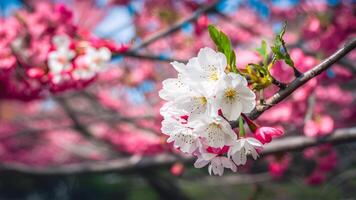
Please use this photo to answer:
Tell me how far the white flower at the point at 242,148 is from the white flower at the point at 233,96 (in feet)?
0.32

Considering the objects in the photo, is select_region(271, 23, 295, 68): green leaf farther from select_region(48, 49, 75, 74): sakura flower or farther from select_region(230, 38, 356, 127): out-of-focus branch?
select_region(48, 49, 75, 74): sakura flower

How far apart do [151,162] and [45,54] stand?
4.52ft

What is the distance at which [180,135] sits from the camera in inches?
44.3

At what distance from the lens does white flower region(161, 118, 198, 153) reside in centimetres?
111

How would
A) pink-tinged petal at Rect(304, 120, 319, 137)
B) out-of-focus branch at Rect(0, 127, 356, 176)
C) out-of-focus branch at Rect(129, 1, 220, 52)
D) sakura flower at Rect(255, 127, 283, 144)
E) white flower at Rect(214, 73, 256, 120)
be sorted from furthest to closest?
out-of-focus branch at Rect(129, 1, 220, 52)
pink-tinged petal at Rect(304, 120, 319, 137)
out-of-focus branch at Rect(0, 127, 356, 176)
sakura flower at Rect(255, 127, 283, 144)
white flower at Rect(214, 73, 256, 120)

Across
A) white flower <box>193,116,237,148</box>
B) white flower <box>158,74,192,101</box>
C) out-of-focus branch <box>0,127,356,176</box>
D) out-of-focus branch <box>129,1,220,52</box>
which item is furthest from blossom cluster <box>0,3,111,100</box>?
white flower <box>193,116,237,148</box>

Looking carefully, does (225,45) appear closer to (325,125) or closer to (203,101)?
(203,101)

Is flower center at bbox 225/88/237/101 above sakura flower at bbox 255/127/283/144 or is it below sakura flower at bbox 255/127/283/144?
above

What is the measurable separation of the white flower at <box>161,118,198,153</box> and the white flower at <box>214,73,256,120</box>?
0.13 meters

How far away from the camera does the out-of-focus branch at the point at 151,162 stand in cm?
205

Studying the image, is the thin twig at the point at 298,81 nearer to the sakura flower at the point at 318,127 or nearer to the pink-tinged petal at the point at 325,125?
the sakura flower at the point at 318,127

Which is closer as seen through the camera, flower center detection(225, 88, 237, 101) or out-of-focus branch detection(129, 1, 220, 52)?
flower center detection(225, 88, 237, 101)

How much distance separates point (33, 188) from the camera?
12172 millimetres

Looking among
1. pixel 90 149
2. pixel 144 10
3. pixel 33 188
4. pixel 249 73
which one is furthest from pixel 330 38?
pixel 33 188
